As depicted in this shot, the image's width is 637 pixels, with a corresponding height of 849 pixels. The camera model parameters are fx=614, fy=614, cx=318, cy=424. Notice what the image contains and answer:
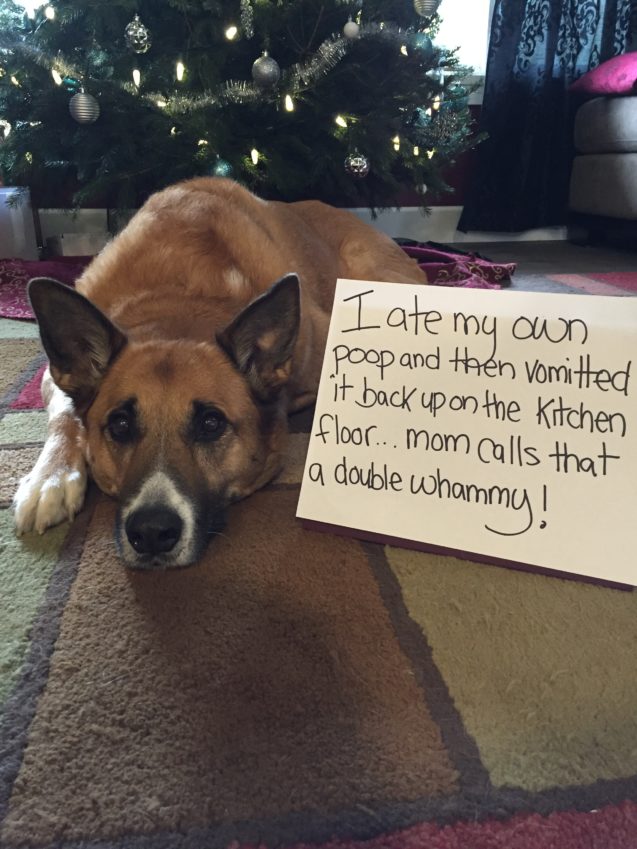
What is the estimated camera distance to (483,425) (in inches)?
51.2

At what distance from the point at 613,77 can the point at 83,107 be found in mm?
3996

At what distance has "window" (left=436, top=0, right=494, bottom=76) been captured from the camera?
567 centimetres

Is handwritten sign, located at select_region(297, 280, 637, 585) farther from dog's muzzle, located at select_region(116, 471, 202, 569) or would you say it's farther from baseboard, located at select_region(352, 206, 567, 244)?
baseboard, located at select_region(352, 206, 567, 244)

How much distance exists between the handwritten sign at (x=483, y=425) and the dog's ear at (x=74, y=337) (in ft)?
1.67

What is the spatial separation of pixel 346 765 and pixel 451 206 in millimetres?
5912

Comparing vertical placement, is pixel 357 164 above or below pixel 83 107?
below

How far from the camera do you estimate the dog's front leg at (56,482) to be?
4.62 feet

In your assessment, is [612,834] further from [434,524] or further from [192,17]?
[192,17]

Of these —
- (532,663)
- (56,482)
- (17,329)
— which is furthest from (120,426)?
(17,329)

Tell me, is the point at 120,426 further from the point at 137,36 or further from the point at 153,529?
the point at 137,36

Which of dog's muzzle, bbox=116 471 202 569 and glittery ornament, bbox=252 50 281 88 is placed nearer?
dog's muzzle, bbox=116 471 202 569

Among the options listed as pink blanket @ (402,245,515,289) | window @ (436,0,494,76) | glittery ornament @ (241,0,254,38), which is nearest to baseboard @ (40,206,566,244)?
window @ (436,0,494,76)

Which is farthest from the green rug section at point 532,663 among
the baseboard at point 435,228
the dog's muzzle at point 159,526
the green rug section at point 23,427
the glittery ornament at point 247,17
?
the baseboard at point 435,228

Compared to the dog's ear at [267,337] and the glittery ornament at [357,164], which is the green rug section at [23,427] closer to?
the dog's ear at [267,337]
